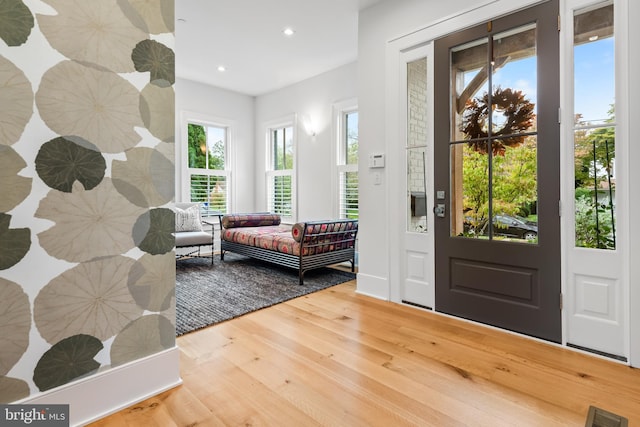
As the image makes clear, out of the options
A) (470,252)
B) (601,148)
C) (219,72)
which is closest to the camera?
(601,148)

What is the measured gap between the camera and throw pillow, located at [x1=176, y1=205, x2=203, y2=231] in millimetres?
4715

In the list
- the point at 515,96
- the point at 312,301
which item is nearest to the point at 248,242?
the point at 312,301

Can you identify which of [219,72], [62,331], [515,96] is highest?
[219,72]

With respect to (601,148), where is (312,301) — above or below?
below

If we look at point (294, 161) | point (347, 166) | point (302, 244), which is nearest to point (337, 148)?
point (347, 166)

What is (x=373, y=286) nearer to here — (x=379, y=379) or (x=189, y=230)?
(x=379, y=379)

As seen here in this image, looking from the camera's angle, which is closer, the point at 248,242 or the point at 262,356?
the point at 262,356

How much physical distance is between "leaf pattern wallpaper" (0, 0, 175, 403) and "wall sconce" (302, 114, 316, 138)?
3.65 m

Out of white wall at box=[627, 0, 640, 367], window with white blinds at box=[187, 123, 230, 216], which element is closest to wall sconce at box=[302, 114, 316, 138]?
window with white blinds at box=[187, 123, 230, 216]

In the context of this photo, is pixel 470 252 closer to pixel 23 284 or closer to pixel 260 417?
pixel 260 417

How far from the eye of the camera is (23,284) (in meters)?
1.31

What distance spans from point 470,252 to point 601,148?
1.05m

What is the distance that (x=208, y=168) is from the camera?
5910mm

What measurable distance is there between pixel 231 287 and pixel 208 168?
3.06 m
